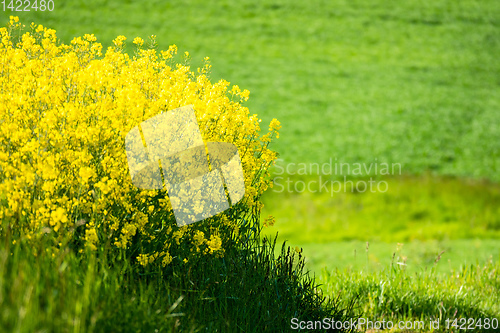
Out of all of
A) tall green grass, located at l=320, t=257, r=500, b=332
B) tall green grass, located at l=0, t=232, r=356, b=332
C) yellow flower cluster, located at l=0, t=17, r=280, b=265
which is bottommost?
tall green grass, located at l=320, t=257, r=500, b=332

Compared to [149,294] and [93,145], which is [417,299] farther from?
[93,145]

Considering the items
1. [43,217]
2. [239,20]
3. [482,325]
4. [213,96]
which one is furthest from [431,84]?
[43,217]

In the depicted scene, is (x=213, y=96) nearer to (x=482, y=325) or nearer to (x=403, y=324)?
(x=403, y=324)

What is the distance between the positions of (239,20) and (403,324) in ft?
67.3

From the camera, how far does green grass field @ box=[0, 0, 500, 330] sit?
7.71 metres

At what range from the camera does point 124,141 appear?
11.9 feet

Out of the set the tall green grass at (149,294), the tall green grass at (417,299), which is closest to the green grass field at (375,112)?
the tall green grass at (417,299)

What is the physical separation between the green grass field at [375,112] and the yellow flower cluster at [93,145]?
86cm

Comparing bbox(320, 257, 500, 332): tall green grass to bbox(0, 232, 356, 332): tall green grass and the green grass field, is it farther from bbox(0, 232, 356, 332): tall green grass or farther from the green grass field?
bbox(0, 232, 356, 332): tall green grass

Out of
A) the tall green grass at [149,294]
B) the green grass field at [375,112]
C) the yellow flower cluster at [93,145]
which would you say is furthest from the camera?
the green grass field at [375,112]

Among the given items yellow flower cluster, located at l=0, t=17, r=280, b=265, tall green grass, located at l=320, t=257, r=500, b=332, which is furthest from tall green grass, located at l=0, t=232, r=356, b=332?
tall green grass, located at l=320, t=257, r=500, b=332

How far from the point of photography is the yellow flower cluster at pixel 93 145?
3.27 meters

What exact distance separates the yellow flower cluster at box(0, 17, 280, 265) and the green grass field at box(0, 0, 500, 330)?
86 centimetres

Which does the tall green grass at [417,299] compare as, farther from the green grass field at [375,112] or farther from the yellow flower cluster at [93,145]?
the yellow flower cluster at [93,145]
